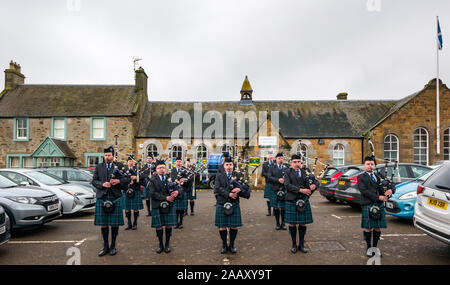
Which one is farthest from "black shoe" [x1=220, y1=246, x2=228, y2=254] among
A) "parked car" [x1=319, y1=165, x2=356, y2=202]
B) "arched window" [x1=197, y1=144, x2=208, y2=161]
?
"arched window" [x1=197, y1=144, x2=208, y2=161]

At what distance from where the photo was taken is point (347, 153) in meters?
22.4

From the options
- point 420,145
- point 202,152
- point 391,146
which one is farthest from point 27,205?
point 420,145

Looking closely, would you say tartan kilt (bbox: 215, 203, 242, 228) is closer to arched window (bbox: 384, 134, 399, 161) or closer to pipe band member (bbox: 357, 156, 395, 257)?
pipe band member (bbox: 357, 156, 395, 257)

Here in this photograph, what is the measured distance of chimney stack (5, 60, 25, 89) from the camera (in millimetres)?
23969

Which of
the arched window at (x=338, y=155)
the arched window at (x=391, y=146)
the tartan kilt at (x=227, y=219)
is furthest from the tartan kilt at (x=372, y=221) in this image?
the arched window at (x=338, y=155)

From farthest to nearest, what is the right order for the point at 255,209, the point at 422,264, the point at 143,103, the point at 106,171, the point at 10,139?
the point at 143,103, the point at 10,139, the point at 255,209, the point at 106,171, the point at 422,264

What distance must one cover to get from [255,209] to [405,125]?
15926 millimetres

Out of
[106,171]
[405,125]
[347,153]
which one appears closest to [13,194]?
[106,171]

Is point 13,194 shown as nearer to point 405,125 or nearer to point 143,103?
point 143,103

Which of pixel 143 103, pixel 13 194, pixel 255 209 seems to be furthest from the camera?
pixel 143 103

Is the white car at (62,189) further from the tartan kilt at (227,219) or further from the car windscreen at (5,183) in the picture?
the tartan kilt at (227,219)

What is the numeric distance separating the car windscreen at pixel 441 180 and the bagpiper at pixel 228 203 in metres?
3.25

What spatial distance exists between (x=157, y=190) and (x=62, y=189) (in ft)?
15.5

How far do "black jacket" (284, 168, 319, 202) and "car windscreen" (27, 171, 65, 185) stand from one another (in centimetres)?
740
